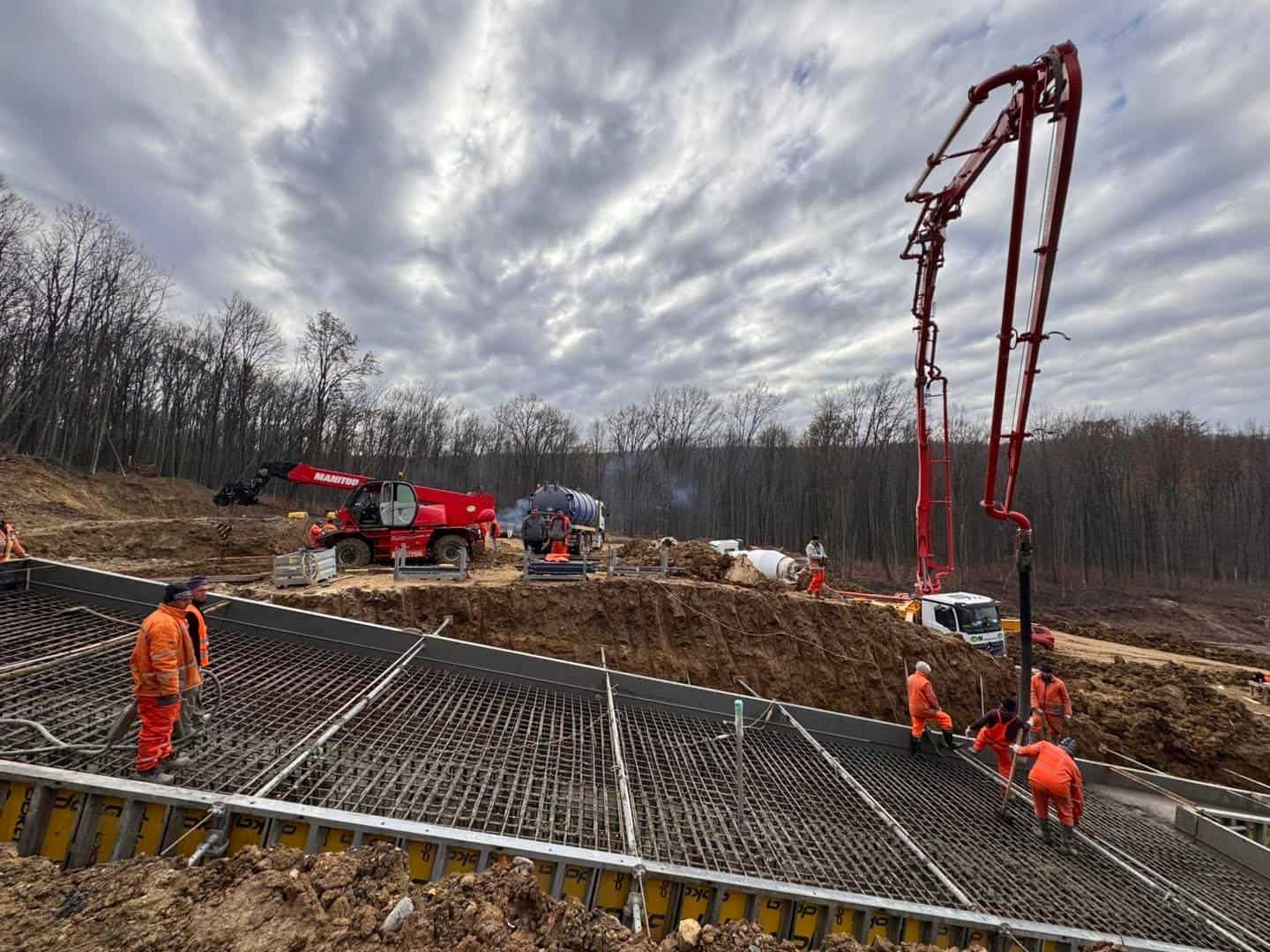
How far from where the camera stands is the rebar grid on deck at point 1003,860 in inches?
177

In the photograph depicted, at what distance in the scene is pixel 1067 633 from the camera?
20.7 meters

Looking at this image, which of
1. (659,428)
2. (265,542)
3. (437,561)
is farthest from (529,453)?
(437,561)

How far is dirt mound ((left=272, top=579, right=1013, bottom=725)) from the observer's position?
1176 cm

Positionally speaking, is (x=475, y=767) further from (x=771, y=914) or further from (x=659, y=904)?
(x=771, y=914)

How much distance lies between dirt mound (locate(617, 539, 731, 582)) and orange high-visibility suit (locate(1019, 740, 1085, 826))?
9408 mm

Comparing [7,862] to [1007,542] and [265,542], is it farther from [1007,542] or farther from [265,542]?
[1007,542]

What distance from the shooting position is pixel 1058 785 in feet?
18.5

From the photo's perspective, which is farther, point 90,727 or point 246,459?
point 246,459

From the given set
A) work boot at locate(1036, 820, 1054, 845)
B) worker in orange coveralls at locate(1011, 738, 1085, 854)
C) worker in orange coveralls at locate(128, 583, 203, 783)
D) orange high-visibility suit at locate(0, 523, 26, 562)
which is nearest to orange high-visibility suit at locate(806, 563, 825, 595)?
worker in orange coveralls at locate(1011, 738, 1085, 854)

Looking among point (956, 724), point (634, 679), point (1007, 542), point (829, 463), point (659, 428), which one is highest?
point (659, 428)

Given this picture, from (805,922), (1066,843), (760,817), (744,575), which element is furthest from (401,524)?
(1066,843)

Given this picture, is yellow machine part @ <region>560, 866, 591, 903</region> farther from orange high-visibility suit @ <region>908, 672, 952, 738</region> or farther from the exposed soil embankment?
the exposed soil embankment

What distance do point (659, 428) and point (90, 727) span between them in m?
42.8

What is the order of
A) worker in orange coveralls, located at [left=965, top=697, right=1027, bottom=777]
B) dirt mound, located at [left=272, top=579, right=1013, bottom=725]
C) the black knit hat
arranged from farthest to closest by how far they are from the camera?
dirt mound, located at [left=272, top=579, right=1013, bottom=725] < worker in orange coveralls, located at [left=965, top=697, right=1027, bottom=777] < the black knit hat
